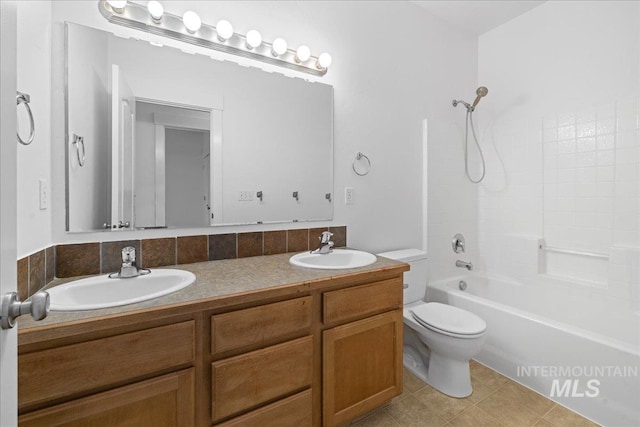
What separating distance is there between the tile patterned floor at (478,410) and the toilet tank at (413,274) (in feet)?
1.81

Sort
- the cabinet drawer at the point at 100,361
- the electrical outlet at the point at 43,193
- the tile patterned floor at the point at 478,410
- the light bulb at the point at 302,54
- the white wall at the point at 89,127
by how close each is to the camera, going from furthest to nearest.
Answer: the light bulb at the point at 302,54 < the tile patterned floor at the point at 478,410 < the white wall at the point at 89,127 < the electrical outlet at the point at 43,193 < the cabinet drawer at the point at 100,361

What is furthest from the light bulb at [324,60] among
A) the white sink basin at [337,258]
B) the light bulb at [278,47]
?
the white sink basin at [337,258]

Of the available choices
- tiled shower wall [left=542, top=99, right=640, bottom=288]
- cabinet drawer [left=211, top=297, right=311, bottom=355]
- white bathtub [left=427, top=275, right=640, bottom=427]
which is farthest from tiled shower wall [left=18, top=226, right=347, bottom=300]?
tiled shower wall [left=542, top=99, right=640, bottom=288]

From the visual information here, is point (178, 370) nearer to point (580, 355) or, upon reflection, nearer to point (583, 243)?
point (580, 355)

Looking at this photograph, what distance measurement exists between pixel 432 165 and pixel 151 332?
219 cm

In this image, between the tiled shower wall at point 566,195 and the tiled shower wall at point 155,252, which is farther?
the tiled shower wall at point 566,195

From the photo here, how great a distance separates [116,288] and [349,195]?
4.47 feet

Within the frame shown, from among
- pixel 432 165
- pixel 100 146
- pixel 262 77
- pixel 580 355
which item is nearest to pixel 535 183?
pixel 432 165

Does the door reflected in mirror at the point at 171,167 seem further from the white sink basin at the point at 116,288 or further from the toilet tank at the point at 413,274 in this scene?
the toilet tank at the point at 413,274

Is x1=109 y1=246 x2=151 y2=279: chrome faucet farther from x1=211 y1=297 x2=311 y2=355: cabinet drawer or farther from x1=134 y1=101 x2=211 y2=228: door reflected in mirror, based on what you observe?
x1=211 y1=297 x2=311 y2=355: cabinet drawer

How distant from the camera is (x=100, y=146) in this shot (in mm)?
1300

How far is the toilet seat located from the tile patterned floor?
0.41m

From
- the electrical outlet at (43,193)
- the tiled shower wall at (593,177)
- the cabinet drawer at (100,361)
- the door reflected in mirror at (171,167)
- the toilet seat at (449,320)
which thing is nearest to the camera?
the cabinet drawer at (100,361)

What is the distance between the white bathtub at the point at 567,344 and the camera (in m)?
1.42
